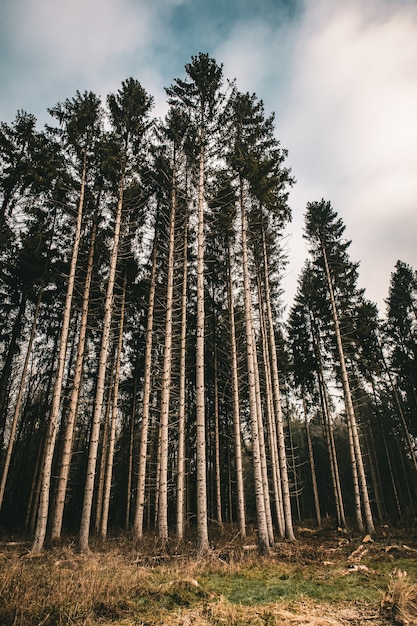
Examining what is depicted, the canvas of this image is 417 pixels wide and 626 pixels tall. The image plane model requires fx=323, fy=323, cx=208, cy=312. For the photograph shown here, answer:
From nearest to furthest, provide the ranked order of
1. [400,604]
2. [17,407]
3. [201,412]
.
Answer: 1. [400,604]
2. [201,412]
3. [17,407]

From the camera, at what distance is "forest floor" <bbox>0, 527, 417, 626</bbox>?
4090 millimetres

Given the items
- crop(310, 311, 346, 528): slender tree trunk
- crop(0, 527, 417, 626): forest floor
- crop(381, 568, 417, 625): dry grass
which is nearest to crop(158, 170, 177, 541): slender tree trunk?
crop(0, 527, 417, 626): forest floor

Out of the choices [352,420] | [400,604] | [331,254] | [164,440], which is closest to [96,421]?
[164,440]

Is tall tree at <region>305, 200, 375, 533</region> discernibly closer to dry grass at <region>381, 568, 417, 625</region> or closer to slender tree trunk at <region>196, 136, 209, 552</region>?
slender tree trunk at <region>196, 136, 209, 552</region>

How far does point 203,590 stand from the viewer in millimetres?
5336

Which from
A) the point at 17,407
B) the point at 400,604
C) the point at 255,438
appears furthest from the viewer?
the point at 17,407

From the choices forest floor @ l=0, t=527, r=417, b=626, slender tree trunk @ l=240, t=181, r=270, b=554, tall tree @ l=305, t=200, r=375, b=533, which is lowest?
forest floor @ l=0, t=527, r=417, b=626

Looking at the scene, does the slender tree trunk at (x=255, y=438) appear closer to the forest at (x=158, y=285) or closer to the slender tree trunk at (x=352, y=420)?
the forest at (x=158, y=285)

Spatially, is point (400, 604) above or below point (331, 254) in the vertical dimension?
below

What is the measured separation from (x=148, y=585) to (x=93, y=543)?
6078mm

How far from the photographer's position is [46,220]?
15.2m

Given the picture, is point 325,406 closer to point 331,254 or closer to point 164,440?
point 331,254

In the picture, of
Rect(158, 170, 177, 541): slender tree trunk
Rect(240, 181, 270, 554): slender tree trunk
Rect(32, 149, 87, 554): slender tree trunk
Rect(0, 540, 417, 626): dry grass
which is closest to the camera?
Rect(0, 540, 417, 626): dry grass

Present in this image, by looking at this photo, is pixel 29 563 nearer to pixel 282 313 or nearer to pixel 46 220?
pixel 46 220
